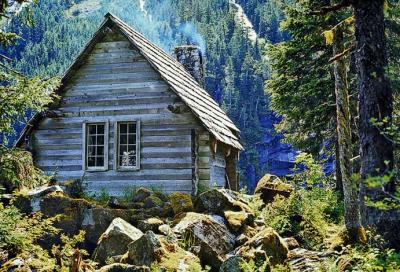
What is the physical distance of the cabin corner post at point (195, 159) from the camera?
46.8 feet

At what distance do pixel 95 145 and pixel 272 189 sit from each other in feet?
18.5

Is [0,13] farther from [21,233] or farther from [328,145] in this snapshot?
[328,145]

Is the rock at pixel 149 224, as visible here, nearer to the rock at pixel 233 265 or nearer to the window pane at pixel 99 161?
the rock at pixel 233 265

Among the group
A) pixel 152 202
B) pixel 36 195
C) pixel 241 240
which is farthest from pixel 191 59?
pixel 241 240

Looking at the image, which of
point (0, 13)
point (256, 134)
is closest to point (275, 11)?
point (256, 134)

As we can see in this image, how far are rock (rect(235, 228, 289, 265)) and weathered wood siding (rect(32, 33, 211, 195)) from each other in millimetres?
5243

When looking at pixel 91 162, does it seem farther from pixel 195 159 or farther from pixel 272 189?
pixel 272 189

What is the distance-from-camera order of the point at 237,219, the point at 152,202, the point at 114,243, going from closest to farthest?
the point at 114,243 < the point at 237,219 < the point at 152,202

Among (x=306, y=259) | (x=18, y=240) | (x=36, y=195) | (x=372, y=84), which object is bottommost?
(x=306, y=259)

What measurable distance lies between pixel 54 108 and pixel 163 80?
3.72 metres

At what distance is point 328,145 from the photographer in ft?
62.1

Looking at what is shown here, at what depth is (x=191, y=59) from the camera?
934 inches

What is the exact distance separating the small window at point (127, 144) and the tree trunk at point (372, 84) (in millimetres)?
8462

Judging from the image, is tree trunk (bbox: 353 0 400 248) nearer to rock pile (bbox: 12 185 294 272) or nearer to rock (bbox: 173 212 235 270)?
rock pile (bbox: 12 185 294 272)
